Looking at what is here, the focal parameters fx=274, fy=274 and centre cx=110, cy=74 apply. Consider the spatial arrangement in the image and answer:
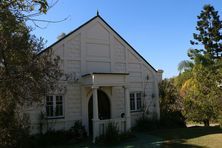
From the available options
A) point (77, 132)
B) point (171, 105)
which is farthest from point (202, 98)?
point (77, 132)

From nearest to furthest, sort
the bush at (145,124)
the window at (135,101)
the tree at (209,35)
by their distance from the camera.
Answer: the bush at (145,124) < the window at (135,101) < the tree at (209,35)

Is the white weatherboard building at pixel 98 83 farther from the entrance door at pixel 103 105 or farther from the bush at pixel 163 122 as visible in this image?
the bush at pixel 163 122

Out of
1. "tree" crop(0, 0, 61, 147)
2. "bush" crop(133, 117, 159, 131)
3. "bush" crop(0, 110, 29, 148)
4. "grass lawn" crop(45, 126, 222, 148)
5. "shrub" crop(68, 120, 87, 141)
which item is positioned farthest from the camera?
"bush" crop(133, 117, 159, 131)

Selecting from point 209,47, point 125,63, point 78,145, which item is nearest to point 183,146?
point 78,145

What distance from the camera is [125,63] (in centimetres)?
1911

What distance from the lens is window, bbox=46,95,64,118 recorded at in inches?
613

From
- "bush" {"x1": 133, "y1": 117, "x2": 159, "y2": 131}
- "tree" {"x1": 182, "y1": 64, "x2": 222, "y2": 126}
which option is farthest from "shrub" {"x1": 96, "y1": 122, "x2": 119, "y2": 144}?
"tree" {"x1": 182, "y1": 64, "x2": 222, "y2": 126}

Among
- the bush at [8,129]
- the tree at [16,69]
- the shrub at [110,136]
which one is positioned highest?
the tree at [16,69]

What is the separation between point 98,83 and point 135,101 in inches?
191

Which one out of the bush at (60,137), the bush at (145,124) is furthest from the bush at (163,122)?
the bush at (60,137)

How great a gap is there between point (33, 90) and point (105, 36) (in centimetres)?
1124

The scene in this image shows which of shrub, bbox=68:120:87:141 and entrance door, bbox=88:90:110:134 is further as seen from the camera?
entrance door, bbox=88:90:110:134

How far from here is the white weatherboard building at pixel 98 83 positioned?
51.2 ft

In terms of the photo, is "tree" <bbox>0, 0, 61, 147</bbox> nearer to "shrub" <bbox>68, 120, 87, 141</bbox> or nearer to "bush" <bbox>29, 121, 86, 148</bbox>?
"bush" <bbox>29, 121, 86, 148</bbox>
